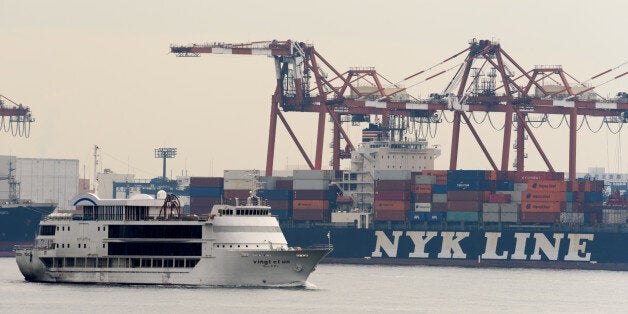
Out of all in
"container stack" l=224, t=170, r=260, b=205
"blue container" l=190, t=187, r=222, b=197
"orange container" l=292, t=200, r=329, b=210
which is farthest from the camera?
"blue container" l=190, t=187, r=222, b=197

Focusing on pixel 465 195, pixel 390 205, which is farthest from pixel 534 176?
pixel 390 205

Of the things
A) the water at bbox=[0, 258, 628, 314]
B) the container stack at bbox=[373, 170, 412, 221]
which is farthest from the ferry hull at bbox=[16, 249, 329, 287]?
the container stack at bbox=[373, 170, 412, 221]

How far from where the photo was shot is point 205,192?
158 m

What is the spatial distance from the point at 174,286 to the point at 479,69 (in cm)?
7183

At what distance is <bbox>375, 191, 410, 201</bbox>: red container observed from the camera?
154 meters

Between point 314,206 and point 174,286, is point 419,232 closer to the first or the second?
point 314,206

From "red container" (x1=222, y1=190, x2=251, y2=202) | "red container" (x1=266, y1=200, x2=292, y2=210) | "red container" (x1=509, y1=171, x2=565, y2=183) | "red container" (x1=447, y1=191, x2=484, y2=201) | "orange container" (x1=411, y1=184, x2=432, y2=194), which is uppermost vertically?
"red container" (x1=509, y1=171, x2=565, y2=183)

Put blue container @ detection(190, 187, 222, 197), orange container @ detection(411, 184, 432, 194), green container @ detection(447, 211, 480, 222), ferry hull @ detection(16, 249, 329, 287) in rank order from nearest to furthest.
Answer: ferry hull @ detection(16, 249, 329, 287), green container @ detection(447, 211, 480, 222), orange container @ detection(411, 184, 432, 194), blue container @ detection(190, 187, 222, 197)

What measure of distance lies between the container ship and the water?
79.1 feet

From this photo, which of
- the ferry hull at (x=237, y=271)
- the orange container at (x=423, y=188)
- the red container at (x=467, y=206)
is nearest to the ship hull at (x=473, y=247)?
the red container at (x=467, y=206)

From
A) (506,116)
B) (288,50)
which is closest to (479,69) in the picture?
(506,116)

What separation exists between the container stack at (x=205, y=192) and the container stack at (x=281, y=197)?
4.04 m

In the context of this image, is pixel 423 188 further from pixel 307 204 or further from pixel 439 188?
pixel 307 204

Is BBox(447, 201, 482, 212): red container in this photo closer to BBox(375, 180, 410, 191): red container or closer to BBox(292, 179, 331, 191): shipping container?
BBox(375, 180, 410, 191): red container
